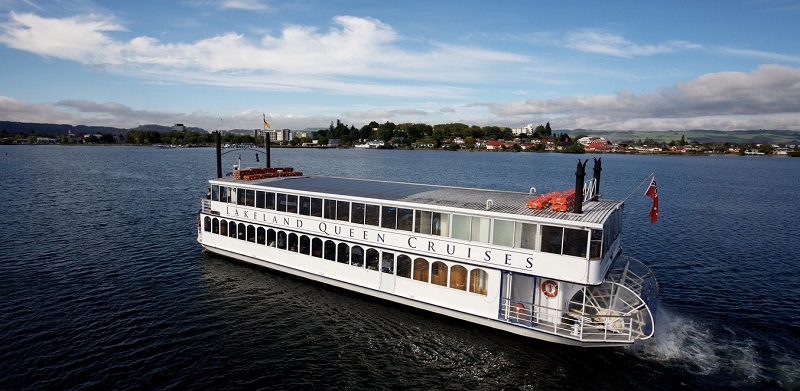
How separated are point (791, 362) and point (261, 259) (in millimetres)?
28951

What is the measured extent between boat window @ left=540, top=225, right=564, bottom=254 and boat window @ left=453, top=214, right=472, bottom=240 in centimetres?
356

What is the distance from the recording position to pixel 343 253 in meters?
27.4

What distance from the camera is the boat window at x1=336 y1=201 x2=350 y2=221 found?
88.5 ft

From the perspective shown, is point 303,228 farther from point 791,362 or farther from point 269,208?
point 791,362

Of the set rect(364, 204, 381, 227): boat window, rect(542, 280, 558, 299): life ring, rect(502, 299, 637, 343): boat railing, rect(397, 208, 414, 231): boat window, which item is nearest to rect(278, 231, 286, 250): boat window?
rect(364, 204, 381, 227): boat window

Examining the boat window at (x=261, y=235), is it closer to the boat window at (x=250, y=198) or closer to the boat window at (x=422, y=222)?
the boat window at (x=250, y=198)

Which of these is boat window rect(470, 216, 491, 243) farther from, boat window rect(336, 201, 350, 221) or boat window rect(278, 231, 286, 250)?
boat window rect(278, 231, 286, 250)

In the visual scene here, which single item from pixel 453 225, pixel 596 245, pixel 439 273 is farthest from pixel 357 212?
pixel 596 245

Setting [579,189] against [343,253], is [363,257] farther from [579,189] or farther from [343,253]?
[579,189]

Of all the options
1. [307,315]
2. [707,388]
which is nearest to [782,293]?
[707,388]

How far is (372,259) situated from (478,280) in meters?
6.25

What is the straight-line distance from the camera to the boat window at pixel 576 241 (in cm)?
2006

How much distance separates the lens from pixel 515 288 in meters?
22.8

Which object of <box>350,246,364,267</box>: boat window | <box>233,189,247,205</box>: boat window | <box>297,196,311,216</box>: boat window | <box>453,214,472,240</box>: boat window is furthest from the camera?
<box>233,189,247,205</box>: boat window
